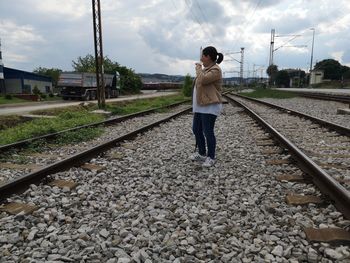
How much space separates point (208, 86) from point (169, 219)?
2.46 meters

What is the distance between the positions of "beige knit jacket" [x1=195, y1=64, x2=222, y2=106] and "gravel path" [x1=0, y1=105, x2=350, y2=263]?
101 centimetres

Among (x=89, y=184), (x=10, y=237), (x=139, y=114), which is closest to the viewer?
(x=10, y=237)

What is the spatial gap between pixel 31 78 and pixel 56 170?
157ft

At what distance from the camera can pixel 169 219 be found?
3199 mm

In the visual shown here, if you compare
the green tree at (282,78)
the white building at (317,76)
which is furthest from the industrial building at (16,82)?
the green tree at (282,78)

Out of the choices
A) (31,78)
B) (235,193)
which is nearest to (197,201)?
(235,193)

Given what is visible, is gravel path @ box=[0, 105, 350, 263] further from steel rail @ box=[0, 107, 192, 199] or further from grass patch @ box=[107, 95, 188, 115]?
grass patch @ box=[107, 95, 188, 115]

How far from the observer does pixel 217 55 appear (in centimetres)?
496

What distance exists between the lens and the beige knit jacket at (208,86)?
16.1 feet

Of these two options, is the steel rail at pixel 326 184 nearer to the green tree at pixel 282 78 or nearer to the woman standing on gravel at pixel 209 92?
the woman standing on gravel at pixel 209 92

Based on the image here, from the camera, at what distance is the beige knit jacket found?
16.1 feet

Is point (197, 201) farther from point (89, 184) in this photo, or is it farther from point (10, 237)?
point (10, 237)

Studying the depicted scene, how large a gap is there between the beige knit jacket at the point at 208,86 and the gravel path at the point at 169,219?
1.01 metres

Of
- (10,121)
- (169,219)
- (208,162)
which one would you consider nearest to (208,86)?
(208,162)
